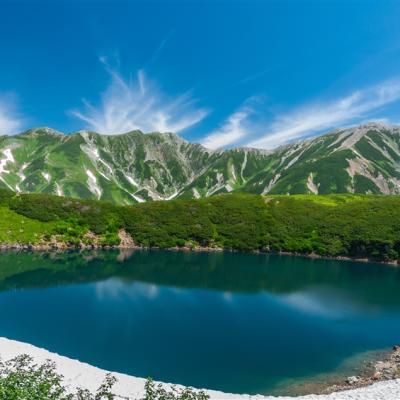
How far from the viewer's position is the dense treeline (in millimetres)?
104062

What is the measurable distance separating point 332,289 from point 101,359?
46020 mm

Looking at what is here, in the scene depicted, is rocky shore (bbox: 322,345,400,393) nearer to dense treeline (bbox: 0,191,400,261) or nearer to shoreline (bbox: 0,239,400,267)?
shoreline (bbox: 0,239,400,267)

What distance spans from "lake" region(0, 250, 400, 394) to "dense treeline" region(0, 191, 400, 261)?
71.5ft

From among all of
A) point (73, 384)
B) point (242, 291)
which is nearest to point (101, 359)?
point (73, 384)

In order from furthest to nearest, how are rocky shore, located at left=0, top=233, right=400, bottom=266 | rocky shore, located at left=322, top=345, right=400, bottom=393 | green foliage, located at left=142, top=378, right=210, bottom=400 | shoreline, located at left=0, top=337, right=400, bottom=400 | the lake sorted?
1. rocky shore, located at left=0, top=233, right=400, bottom=266
2. the lake
3. rocky shore, located at left=322, top=345, right=400, bottom=393
4. shoreline, located at left=0, top=337, right=400, bottom=400
5. green foliage, located at left=142, top=378, right=210, bottom=400

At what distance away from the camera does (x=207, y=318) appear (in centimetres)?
4634

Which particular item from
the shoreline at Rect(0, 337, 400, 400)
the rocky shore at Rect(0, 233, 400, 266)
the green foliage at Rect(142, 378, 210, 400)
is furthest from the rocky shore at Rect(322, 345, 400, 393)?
the rocky shore at Rect(0, 233, 400, 266)

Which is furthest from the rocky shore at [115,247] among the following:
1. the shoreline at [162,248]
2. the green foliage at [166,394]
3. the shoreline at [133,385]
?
the green foliage at [166,394]

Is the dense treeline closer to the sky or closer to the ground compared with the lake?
closer to the sky

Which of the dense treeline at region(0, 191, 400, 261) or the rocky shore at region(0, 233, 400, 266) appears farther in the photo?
the dense treeline at region(0, 191, 400, 261)

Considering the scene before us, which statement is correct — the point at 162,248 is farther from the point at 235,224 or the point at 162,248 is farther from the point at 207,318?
the point at 207,318

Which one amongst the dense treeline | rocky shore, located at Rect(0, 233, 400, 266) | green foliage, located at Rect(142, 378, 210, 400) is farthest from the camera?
the dense treeline

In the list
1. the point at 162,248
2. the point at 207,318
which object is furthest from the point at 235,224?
the point at 207,318

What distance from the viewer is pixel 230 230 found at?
115m
